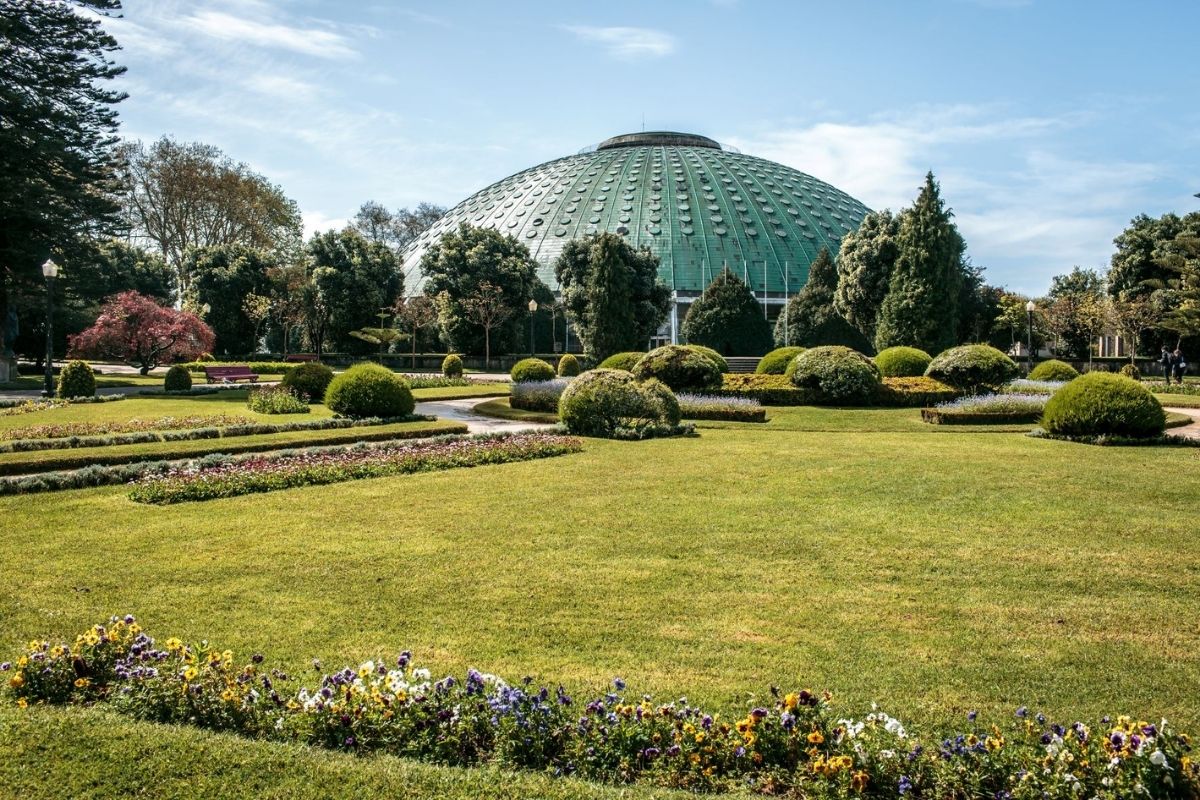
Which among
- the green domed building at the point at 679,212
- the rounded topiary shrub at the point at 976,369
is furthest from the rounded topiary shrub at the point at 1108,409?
the green domed building at the point at 679,212

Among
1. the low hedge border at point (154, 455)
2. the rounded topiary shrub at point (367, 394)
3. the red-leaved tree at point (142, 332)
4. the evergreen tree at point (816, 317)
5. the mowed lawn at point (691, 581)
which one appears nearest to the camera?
the mowed lawn at point (691, 581)

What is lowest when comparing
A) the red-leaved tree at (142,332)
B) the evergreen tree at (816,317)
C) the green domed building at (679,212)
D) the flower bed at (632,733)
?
the flower bed at (632,733)

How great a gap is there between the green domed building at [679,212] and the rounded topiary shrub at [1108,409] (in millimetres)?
50494

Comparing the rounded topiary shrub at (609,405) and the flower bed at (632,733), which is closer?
the flower bed at (632,733)

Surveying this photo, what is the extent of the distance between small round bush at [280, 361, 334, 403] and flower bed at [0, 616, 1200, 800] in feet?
69.8

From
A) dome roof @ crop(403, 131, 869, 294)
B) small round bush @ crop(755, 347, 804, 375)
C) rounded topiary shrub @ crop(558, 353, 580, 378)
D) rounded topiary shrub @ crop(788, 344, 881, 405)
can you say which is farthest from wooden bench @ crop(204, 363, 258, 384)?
dome roof @ crop(403, 131, 869, 294)

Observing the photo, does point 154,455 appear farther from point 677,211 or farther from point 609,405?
point 677,211

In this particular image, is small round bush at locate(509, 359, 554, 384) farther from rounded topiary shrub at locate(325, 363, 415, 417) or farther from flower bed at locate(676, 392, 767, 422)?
rounded topiary shrub at locate(325, 363, 415, 417)

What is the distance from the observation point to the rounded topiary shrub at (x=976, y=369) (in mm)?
26219

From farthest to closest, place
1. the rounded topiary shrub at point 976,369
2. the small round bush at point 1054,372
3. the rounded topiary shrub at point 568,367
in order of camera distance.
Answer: the rounded topiary shrub at point 568,367, the small round bush at point 1054,372, the rounded topiary shrub at point 976,369

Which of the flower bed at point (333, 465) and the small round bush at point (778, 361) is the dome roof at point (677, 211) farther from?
the flower bed at point (333, 465)

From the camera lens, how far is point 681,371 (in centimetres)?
2567

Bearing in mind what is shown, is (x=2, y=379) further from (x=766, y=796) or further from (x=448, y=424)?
(x=766, y=796)

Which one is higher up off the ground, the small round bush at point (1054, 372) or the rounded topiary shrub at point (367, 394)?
the small round bush at point (1054, 372)
